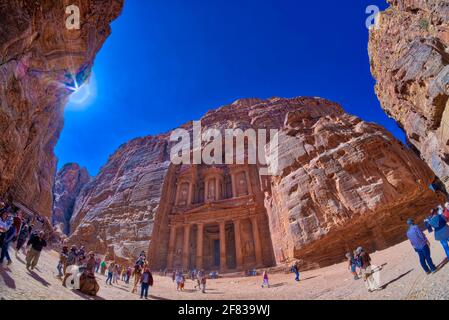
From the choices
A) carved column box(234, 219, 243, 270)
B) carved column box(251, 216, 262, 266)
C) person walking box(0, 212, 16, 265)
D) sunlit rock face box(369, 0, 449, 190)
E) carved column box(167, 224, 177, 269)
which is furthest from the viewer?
carved column box(167, 224, 177, 269)

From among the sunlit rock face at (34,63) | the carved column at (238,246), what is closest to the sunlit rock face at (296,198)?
the carved column at (238,246)

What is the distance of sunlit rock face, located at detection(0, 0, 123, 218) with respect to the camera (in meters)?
12.8

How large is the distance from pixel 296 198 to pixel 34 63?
21.5m

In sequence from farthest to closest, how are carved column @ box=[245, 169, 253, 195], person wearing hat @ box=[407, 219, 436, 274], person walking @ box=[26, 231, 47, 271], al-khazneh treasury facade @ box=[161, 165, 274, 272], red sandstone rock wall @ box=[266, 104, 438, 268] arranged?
carved column @ box=[245, 169, 253, 195]
al-khazneh treasury facade @ box=[161, 165, 274, 272]
red sandstone rock wall @ box=[266, 104, 438, 268]
person walking @ box=[26, 231, 47, 271]
person wearing hat @ box=[407, 219, 436, 274]

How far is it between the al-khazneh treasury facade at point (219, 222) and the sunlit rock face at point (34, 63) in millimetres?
17063

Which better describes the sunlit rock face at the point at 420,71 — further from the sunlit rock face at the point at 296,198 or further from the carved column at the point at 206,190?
the carved column at the point at 206,190

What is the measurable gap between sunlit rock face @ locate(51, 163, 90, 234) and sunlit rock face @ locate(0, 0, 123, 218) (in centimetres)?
3088

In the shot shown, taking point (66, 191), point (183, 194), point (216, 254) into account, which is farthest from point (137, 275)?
point (66, 191)

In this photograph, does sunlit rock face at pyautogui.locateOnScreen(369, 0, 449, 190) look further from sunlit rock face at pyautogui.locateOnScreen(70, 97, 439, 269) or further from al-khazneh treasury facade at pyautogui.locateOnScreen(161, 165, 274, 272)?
al-khazneh treasury facade at pyautogui.locateOnScreen(161, 165, 274, 272)

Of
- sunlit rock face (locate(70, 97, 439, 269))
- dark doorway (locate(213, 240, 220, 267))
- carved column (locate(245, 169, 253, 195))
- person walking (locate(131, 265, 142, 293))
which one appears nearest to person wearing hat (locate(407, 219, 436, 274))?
person walking (locate(131, 265, 142, 293))

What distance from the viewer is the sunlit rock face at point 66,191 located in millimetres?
52366

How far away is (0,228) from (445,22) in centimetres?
2333

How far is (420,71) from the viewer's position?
16266 millimetres
